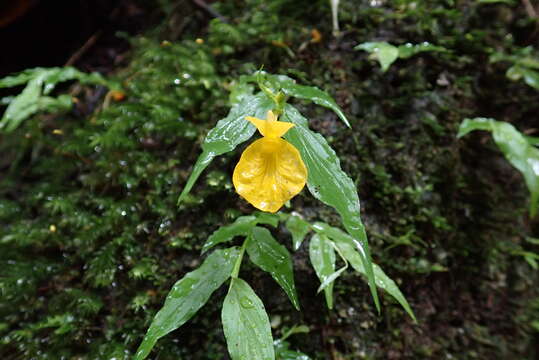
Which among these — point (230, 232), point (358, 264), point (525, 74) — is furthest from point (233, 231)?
point (525, 74)

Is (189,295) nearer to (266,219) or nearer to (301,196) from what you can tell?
(266,219)

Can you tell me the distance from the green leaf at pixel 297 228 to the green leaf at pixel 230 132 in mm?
471

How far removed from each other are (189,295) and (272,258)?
10.7 inches

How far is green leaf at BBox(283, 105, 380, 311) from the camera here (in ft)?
2.69

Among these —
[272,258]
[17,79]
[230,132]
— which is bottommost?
[272,258]

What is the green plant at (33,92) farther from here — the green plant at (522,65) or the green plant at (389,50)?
the green plant at (522,65)

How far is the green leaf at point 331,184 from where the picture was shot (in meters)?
0.82

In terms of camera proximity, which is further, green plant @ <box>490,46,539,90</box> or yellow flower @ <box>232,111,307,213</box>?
green plant @ <box>490,46,539,90</box>

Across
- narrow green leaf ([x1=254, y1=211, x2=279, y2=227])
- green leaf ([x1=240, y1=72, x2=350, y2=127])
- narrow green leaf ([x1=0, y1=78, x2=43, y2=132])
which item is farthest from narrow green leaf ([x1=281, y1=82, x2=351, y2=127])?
narrow green leaf ([x1=0, y1=78, x2=43, y2=132])

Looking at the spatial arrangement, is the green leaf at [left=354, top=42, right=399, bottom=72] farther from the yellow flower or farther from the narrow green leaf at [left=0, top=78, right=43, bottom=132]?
the narrow green leaf at [left=0, top=78, right=43, bottom=132]

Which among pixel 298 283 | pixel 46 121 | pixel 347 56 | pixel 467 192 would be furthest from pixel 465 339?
pixel 46 121

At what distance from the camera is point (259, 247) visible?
111 centimetres

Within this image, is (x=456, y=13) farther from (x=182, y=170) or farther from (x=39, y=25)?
(x=39, y=25)

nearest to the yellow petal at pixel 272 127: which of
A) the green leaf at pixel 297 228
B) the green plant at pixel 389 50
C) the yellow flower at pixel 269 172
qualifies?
the yellow flower at pixel 269 172
